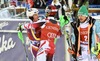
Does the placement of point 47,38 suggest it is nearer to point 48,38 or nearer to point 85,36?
point 48,38

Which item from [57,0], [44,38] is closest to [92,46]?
[44,38]

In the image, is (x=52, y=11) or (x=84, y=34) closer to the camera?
(x=84, y=34)

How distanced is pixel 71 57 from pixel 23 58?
0.98m

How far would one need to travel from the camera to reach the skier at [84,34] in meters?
4.45

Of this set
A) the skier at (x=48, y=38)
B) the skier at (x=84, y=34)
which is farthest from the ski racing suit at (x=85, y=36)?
the skier at (x=48, y=38)

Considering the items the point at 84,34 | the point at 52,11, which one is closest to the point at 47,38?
the point at 84,34

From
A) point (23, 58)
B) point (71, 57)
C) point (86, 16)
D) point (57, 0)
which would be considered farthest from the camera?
point (57, 0)

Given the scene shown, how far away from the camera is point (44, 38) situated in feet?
14.8

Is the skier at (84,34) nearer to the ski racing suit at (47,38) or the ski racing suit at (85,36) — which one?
the ski racing suit at (85,36)

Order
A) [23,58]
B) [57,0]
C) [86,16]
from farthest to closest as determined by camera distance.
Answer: [57,0]
[23,58]
[86,16]

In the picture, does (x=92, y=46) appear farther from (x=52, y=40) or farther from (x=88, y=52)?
(x=52, y=40)

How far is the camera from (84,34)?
4492 millimetres

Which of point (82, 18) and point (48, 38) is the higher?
point (82, 18)

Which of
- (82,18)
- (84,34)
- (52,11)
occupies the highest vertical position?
(82,18)
